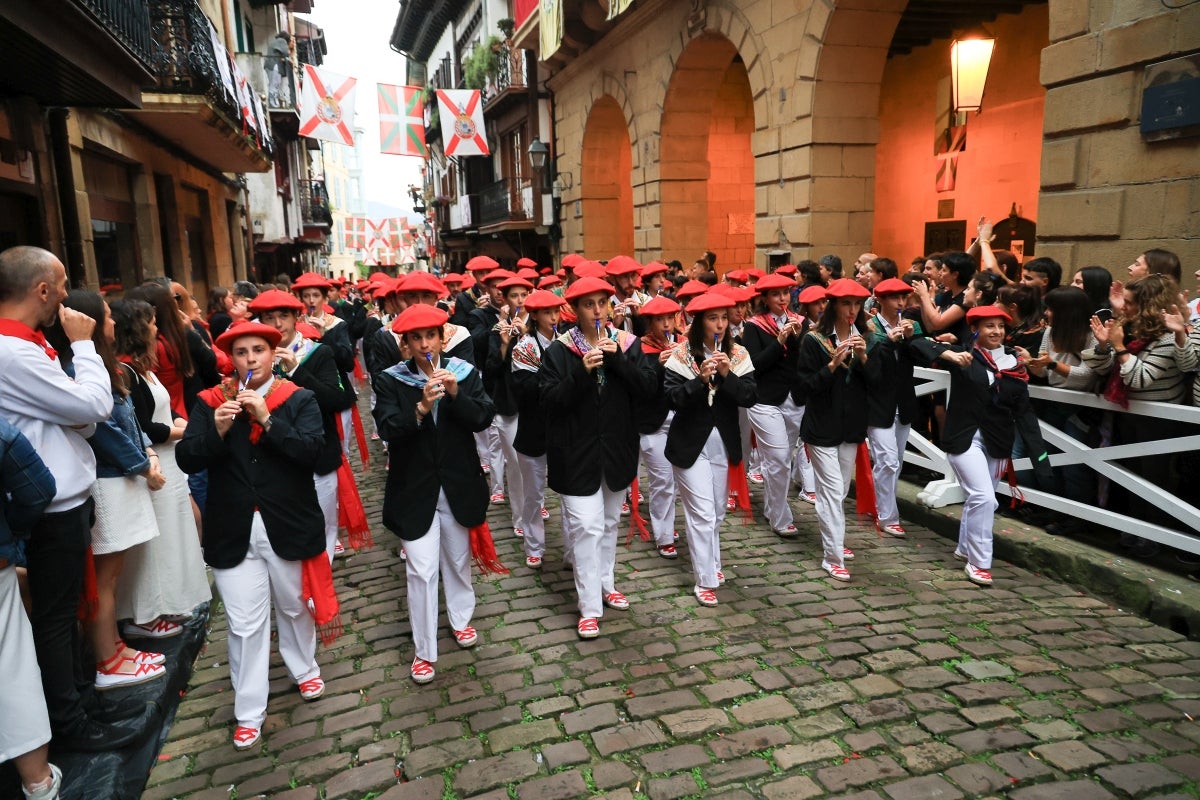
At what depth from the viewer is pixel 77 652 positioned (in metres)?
4.14

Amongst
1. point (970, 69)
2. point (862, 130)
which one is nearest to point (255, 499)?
point (970, 69)

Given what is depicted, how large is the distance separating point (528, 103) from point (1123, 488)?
69.0 ft

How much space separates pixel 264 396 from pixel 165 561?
4.83ft

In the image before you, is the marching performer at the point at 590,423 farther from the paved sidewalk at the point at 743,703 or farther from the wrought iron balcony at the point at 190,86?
the wrought iron balcony at the point at 190,86

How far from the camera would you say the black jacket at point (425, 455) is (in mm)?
4516

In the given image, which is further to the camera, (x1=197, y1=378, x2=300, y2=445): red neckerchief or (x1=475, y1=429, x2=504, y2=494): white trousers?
(x1=475, y1=429, x2=504, y2=494): white trousers

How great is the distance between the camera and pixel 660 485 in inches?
247

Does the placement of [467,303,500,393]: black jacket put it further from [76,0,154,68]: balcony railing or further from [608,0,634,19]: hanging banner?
[608,0,634,19]: hanging banner

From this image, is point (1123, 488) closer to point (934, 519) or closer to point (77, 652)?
point (934, 519)

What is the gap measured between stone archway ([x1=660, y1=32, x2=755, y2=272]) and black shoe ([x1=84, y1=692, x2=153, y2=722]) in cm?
1287

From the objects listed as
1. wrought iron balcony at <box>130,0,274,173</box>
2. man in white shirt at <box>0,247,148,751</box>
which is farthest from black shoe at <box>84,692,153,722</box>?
wrought iron balcony at <box>130,0,274,173</box>

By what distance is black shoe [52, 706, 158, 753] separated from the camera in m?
3.72

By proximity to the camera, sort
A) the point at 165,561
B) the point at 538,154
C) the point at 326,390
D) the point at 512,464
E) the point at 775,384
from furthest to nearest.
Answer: the point at 538,154, the point at 775,384, the point at 512,464, the point at 326,390, the point at 165,561

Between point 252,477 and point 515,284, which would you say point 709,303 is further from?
point 252,477
